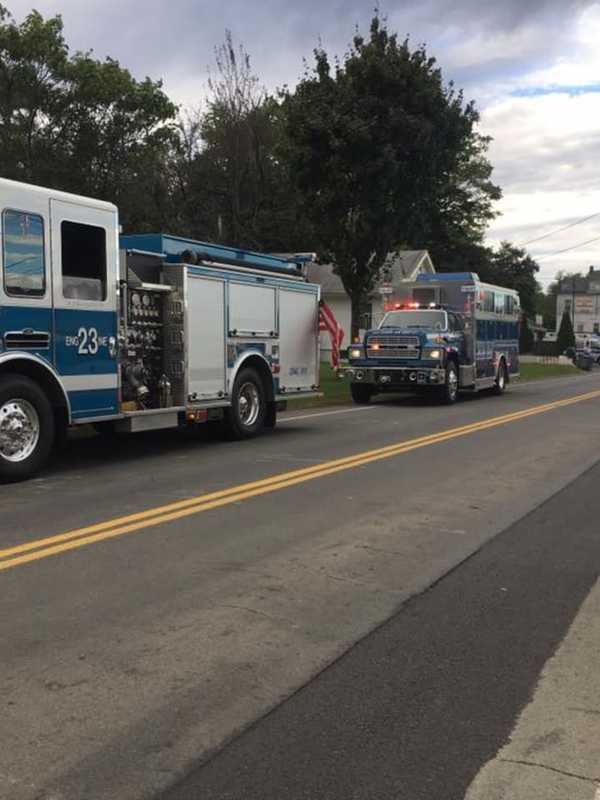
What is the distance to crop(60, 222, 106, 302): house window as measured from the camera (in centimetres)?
881

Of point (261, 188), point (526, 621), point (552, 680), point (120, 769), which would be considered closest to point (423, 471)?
point (526, 621)

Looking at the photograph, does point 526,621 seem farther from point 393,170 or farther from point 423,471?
point 393,170

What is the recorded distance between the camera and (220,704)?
3.59 meters

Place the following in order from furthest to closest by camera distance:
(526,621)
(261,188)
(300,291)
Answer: (261,188), (300,291), (526,621)

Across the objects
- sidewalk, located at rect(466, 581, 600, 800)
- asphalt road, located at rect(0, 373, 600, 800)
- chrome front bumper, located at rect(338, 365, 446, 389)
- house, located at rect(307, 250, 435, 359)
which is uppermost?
house, located at rect(307, 250, 435, 359)

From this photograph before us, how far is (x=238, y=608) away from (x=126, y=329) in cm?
576

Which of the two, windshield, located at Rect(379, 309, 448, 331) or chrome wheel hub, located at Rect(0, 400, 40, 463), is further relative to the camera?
windshield, located at Rect(379, 309, 448, 331)

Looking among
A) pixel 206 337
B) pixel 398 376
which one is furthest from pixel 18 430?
pixel 398 376

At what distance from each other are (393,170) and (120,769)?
2018cm

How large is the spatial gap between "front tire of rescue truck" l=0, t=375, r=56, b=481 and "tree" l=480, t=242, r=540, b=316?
215ft

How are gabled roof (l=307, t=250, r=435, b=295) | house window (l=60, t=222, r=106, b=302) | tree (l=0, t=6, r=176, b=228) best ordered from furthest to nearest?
gabled roof (l=307, t=250, r=435, b=295), tree (l=0, t=6, r=176, b=228), house window (l=60, t=222, r=106, b=302)

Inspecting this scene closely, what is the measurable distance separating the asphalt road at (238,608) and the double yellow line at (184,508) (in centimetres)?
3

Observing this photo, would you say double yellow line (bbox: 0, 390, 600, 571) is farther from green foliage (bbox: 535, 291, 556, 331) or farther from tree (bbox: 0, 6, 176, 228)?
green foliage (bbox: 535, 291, 556, 331)

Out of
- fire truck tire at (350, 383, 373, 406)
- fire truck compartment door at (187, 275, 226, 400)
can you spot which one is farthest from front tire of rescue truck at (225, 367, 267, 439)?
fire truck tire at (350, 383, 373, 406)
